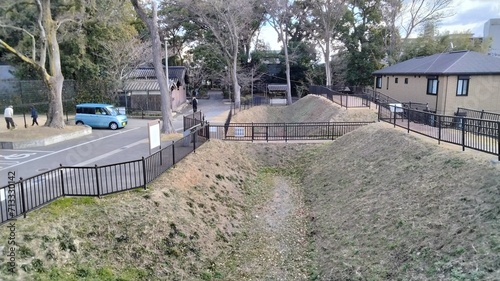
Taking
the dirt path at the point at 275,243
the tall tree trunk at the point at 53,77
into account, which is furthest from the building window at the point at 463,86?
the tall tree trunk at the point at 53,77

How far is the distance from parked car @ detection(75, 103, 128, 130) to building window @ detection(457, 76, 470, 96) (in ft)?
67.2

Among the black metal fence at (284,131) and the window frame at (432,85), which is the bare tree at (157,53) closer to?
the black metal fence at (284,131)

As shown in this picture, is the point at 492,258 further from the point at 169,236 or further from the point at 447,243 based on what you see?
the point at 169,236

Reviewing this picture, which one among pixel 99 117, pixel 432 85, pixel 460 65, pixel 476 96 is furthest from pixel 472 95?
pixel 99 117

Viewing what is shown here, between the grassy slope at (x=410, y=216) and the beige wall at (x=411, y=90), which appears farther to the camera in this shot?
the beige wall at (x=411, y=90)

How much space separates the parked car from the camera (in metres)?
21.3

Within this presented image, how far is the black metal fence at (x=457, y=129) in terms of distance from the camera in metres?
9.00

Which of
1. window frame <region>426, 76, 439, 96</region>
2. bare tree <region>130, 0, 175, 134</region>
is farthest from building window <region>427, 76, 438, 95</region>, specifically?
bare tree <region>130, 0, 175, 134</region>

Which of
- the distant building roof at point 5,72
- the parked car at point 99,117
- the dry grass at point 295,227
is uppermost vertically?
the distant building roof at point 5,72

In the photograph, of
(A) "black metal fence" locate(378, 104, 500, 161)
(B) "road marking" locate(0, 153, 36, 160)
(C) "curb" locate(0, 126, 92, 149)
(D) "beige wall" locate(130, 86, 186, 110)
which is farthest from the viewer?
(D) "beige wall" locate(130, 86, 186, 110)

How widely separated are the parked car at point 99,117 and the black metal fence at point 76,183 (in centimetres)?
1011

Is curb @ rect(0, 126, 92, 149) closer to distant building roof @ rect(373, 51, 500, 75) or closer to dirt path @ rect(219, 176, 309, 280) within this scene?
dirt path @ rect(219, 176, 309, 280)

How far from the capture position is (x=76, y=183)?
9297 mm

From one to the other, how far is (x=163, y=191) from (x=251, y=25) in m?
34.7
